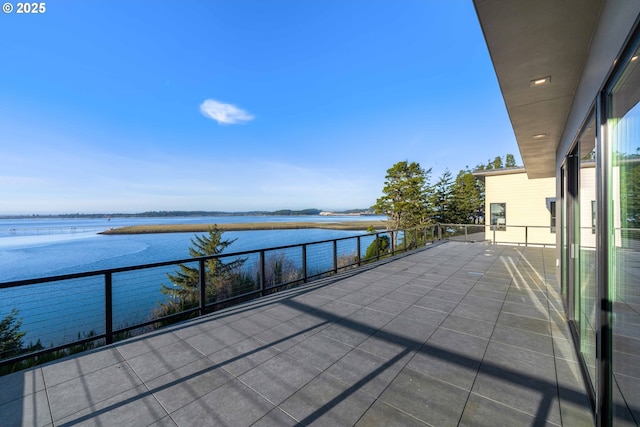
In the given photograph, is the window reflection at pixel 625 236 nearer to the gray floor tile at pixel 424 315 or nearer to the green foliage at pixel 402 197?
the gray floor tile at pixel 424 315

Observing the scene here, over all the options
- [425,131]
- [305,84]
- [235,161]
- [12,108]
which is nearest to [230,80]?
[305,84]

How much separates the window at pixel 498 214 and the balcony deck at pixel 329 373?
8449 mm

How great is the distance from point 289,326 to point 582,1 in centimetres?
364

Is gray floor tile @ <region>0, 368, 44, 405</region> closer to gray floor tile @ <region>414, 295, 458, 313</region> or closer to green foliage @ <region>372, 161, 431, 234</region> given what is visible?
gray floor tile @ <region>414, 295, 458, 313</region>

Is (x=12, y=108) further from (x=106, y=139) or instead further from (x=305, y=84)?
(x=305, y=84)

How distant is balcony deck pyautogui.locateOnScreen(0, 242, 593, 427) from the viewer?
5.33ft

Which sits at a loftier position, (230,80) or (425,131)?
(230,80)

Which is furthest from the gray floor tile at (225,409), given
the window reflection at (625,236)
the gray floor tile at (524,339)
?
the gray floor tile at (524,339)

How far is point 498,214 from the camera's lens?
11.0 m

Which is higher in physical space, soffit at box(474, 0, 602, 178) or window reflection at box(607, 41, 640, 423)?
soffit at box(474, 0, 602, 178)

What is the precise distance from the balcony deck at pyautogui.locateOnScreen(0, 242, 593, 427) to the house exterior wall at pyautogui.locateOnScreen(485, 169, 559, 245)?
26.8 ft

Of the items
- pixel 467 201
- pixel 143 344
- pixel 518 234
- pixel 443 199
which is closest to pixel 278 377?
pixel 143 344

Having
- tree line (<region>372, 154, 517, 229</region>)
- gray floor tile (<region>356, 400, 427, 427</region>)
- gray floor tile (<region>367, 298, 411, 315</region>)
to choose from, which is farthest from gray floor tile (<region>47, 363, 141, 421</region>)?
tree line (<region>372, 154, 517, 229</region>)

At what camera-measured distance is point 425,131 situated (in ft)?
45.6
